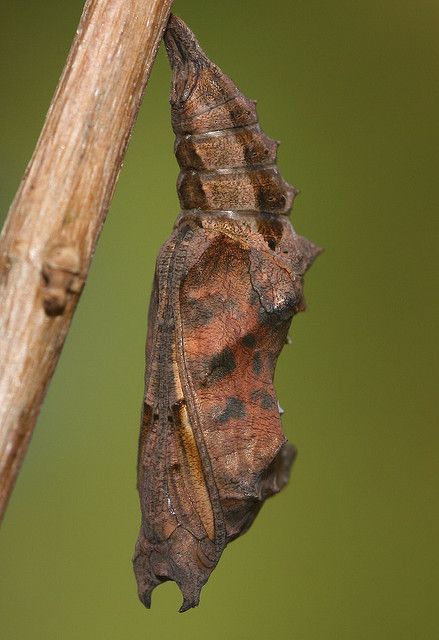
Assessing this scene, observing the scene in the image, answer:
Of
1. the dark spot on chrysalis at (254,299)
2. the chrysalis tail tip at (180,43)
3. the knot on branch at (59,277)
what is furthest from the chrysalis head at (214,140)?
the knot on branch at (59,277)

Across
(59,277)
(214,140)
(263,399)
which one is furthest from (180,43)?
(263,399)

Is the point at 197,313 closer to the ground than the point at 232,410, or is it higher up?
higher up

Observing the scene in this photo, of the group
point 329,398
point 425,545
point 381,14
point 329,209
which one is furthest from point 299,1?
point 425,545

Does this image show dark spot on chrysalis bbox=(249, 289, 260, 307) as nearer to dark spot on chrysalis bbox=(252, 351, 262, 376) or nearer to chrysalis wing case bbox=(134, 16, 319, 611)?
chrysalis wing case bbox=(134, 16, 319, 611)

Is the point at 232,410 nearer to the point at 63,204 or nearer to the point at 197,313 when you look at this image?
the point at 197,313

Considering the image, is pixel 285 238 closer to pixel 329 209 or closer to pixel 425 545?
pixel 329 209

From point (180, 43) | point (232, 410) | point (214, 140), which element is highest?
point (180, 43)
